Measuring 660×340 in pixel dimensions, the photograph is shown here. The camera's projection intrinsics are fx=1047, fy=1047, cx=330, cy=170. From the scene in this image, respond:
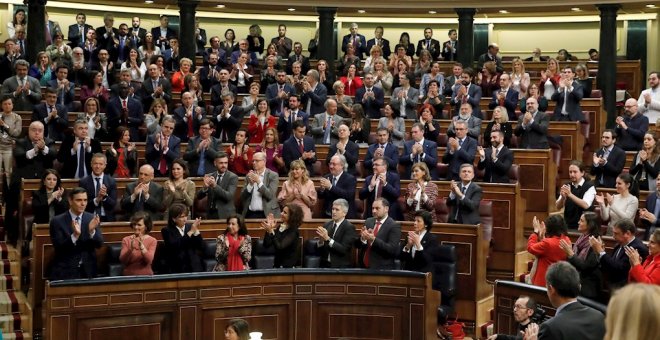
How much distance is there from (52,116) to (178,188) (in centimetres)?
228

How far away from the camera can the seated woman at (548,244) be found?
7523 mm

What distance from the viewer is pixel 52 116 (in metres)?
10.7

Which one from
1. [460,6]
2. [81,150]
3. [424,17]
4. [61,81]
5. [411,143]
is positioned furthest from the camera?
[424,17]

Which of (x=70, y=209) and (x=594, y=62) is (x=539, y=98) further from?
(x=70, y=209)

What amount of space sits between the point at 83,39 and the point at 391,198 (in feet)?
22.6

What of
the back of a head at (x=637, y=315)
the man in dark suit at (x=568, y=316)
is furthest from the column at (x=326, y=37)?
the back of a head at (x=637, y=315)

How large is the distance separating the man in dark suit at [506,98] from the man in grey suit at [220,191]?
4.03 metres

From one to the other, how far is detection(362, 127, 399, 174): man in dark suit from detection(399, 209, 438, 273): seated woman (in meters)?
1.70

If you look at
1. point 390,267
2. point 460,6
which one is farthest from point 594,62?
point 390,267

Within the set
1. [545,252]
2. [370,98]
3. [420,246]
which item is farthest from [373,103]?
[545,252]

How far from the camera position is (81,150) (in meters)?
9.70

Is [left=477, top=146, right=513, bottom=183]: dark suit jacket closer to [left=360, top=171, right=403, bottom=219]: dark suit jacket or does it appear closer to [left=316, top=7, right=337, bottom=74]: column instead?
[left=360, top=171, right=403, bottom=219]: dark suit jacket

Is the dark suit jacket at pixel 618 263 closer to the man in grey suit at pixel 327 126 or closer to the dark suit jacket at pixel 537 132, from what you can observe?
the dark suit jacket at pixel 537 132

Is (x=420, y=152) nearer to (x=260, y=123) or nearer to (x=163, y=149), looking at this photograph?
(x=260, y=123)
